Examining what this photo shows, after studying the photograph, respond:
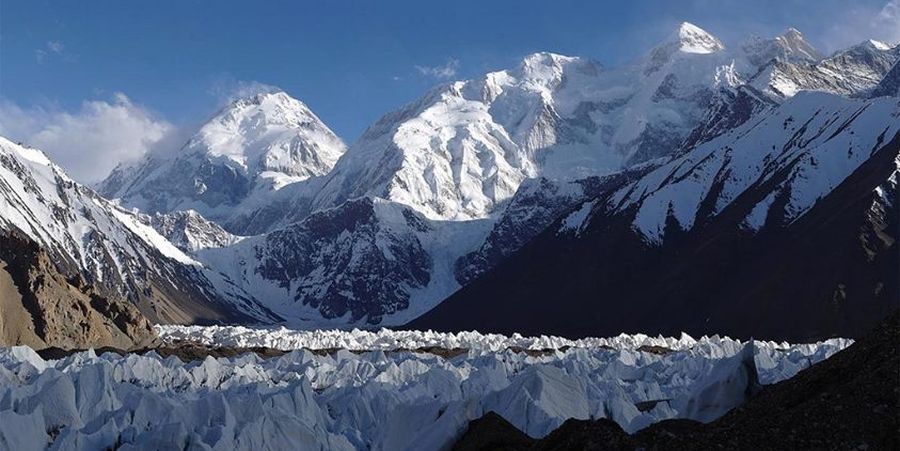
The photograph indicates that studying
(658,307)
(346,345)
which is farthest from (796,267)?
(346,345)

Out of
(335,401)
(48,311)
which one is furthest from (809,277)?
(335,401)

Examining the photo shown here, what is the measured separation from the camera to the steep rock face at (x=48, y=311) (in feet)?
449

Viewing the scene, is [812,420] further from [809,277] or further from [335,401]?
[809,277]

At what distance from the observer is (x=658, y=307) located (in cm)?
19800

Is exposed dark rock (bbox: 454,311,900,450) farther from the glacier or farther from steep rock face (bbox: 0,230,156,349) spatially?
steep rock face (bbox: 0,230,156,349)

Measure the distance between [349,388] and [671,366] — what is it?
32.6 metres

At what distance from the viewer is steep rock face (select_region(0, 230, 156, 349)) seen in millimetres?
136875

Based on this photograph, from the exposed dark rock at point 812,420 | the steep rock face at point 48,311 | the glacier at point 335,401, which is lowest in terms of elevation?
the steep rock face at point 48,311

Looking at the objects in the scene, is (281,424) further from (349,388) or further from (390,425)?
(349,388)

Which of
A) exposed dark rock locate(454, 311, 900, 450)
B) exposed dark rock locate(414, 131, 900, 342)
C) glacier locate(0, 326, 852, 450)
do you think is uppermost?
exposed dark rock locate(414, 131, 900, 342)

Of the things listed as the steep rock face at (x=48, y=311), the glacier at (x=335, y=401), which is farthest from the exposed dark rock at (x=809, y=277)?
the steep rock face at (x=48, y=311)

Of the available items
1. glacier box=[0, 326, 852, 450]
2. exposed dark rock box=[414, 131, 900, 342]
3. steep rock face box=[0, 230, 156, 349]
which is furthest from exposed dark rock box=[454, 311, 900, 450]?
exposed dark rock box=[414, 131, 900, 342]

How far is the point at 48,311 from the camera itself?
463 feet

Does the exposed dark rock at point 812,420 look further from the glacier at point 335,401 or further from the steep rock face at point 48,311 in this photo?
the steep rock face at point 48,311
